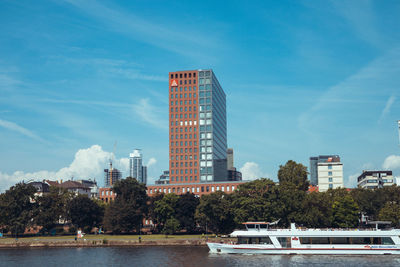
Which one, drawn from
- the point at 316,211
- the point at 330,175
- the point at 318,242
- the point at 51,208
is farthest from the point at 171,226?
the point at 330,175

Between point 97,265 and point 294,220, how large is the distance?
5090 centimetres

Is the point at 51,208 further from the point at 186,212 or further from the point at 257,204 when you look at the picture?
the point at 257,204

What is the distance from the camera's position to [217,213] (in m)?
108

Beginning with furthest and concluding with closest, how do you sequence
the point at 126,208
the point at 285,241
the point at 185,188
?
the point at 185,188 < the point at 126,208 < the point at 285,241

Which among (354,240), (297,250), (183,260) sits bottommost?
(183,260)

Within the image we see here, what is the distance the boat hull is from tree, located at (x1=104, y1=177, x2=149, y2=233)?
48.6 metres

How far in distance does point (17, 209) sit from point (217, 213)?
6309cm

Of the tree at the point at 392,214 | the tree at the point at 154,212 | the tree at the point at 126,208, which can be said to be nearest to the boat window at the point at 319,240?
the tree at the point at 392,214

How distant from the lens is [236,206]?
102562 mm

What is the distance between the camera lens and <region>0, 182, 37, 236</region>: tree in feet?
407

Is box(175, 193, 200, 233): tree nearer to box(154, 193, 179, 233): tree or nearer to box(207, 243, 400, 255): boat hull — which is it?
box(154, 193, 179, 233): tree

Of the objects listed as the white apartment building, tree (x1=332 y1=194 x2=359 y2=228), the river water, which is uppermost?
the white apartment building

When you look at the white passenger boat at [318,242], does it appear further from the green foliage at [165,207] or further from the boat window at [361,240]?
the green foliage at [165,207]

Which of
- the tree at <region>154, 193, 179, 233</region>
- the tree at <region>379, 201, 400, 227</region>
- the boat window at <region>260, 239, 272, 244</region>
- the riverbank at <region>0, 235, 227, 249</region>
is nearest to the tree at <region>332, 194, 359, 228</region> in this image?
the tree at <region>379, 201, 400, 227</region>
